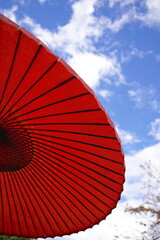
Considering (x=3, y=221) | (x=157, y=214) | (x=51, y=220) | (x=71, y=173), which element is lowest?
(x=3, y=221)

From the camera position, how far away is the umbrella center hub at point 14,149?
2458 millimetres

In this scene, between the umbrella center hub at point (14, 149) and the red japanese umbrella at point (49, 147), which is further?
the umbrella center hub at point (14, 149)

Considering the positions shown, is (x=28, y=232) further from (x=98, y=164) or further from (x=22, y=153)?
(x=98, y=164)

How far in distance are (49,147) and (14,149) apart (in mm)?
363

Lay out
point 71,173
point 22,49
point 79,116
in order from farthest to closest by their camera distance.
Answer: point 71,173
point 79,116
point 22,49

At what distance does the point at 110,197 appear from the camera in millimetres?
2686

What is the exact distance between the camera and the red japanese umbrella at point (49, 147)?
5.98 feet

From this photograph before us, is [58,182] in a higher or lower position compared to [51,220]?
higher

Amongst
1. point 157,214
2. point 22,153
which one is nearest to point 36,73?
point 22,153

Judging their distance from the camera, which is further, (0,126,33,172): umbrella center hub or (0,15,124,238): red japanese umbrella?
(0,126,33,172): umbrella center hub

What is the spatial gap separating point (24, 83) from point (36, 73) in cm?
16

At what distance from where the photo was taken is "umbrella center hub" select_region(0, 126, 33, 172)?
8.06 ft

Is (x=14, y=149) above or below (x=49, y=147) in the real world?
below

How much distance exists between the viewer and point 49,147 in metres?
2.63
